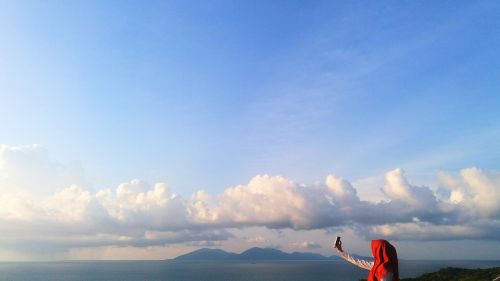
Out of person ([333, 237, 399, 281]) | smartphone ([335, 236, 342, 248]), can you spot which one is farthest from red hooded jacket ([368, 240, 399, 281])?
smartphone ([335, 236, 342, 248])

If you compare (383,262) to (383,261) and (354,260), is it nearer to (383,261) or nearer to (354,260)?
(383,261)

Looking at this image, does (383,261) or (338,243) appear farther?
(338,243)

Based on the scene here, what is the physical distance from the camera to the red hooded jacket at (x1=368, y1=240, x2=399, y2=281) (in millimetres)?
7332

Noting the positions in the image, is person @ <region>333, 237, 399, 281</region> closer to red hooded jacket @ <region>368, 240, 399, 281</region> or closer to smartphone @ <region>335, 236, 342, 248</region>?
red hooded jacket @ <region>368, 240, 399, 281</region>

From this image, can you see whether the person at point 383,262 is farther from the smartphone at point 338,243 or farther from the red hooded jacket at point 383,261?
the smartphone at point 338,243

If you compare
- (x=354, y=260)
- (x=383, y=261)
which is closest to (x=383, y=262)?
(x=383, y=261)

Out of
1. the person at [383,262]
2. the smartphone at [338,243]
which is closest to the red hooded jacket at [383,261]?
the person at [383,262]

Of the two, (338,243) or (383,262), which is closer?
(383,262)

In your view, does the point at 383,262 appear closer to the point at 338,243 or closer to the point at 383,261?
the point at 383,261

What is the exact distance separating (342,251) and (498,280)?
2.84 metres

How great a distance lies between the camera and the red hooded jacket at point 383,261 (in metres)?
7.33

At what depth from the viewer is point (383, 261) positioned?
7.41m

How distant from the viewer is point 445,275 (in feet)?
321

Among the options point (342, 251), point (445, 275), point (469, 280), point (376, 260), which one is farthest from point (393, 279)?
point (445, 275)
